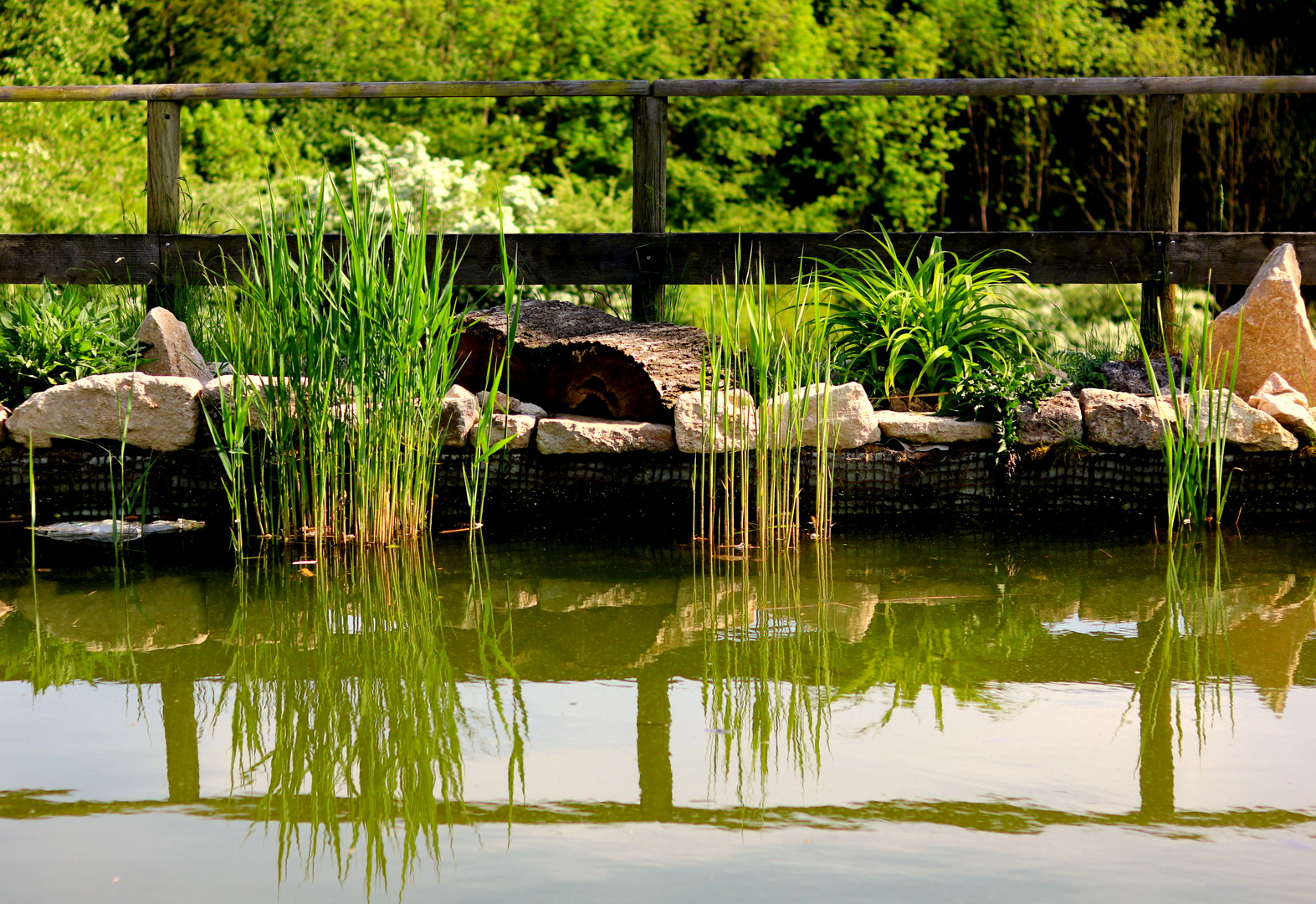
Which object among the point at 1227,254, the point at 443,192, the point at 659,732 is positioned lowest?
the point at 659,732

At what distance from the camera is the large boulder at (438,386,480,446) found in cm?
415

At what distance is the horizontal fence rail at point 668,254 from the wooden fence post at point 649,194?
15 millimetres

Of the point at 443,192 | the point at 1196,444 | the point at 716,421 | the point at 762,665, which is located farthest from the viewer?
the point at 443,192

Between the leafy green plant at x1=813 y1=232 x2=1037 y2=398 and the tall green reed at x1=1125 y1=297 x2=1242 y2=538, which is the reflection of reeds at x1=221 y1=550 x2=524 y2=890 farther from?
the tall green reed at x1=1125 y1=297 x2=1242 y2=538

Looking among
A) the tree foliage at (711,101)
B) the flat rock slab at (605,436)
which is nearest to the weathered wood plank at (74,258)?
the flat rock slab at (605,436)

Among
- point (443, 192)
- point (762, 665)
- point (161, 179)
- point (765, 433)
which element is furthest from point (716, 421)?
point (443, 192)

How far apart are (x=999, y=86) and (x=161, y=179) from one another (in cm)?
338

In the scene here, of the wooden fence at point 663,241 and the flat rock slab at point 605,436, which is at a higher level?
the wooden fence at point 663,241

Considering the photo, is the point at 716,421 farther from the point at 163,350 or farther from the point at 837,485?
the point at 163,350

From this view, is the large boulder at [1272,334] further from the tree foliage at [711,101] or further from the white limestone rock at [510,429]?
the tree foliage at [711,101]

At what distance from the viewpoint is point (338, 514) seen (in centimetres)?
387

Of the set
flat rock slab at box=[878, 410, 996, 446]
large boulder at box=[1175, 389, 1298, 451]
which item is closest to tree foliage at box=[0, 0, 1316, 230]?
flat rock slab at box=[878, 410, 996, 446]

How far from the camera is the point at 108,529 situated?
4.14m

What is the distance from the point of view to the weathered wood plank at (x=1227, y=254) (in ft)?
16.4
